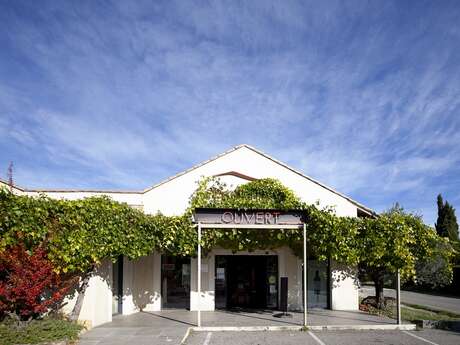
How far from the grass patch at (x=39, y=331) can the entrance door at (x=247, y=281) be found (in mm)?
5777

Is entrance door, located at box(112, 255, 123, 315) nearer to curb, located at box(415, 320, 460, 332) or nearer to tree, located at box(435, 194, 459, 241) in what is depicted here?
curb, located at box(415, 320, 460, 332)

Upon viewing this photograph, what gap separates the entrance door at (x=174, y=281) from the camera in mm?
13359

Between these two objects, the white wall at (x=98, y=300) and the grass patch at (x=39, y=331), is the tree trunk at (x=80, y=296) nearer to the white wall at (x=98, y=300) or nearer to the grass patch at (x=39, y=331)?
the white wall at (x=98, y=300)

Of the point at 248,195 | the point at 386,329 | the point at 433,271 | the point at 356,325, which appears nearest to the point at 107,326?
the point at 248,195

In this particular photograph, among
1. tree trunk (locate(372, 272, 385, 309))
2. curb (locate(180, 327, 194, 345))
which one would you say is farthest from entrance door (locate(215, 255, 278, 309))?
tree trunk (locate(372, 272, 385, 309))

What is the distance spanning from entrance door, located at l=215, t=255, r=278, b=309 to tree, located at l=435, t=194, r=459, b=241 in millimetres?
27420

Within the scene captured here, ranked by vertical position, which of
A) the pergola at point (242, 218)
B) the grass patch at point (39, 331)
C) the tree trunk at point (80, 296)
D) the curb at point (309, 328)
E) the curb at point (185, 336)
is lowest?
the curb at point (309, 328)

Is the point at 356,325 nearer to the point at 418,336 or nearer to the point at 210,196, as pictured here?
the point at 418,336

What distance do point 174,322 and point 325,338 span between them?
4316 millimetres

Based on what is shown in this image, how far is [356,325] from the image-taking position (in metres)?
10.6

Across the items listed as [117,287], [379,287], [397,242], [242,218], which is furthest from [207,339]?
[379,287]

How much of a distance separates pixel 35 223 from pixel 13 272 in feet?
3.87

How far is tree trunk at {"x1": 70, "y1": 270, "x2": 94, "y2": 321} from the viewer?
9.68m

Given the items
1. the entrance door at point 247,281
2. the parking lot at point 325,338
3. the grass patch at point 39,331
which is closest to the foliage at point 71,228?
the grass patch at point 39,331
